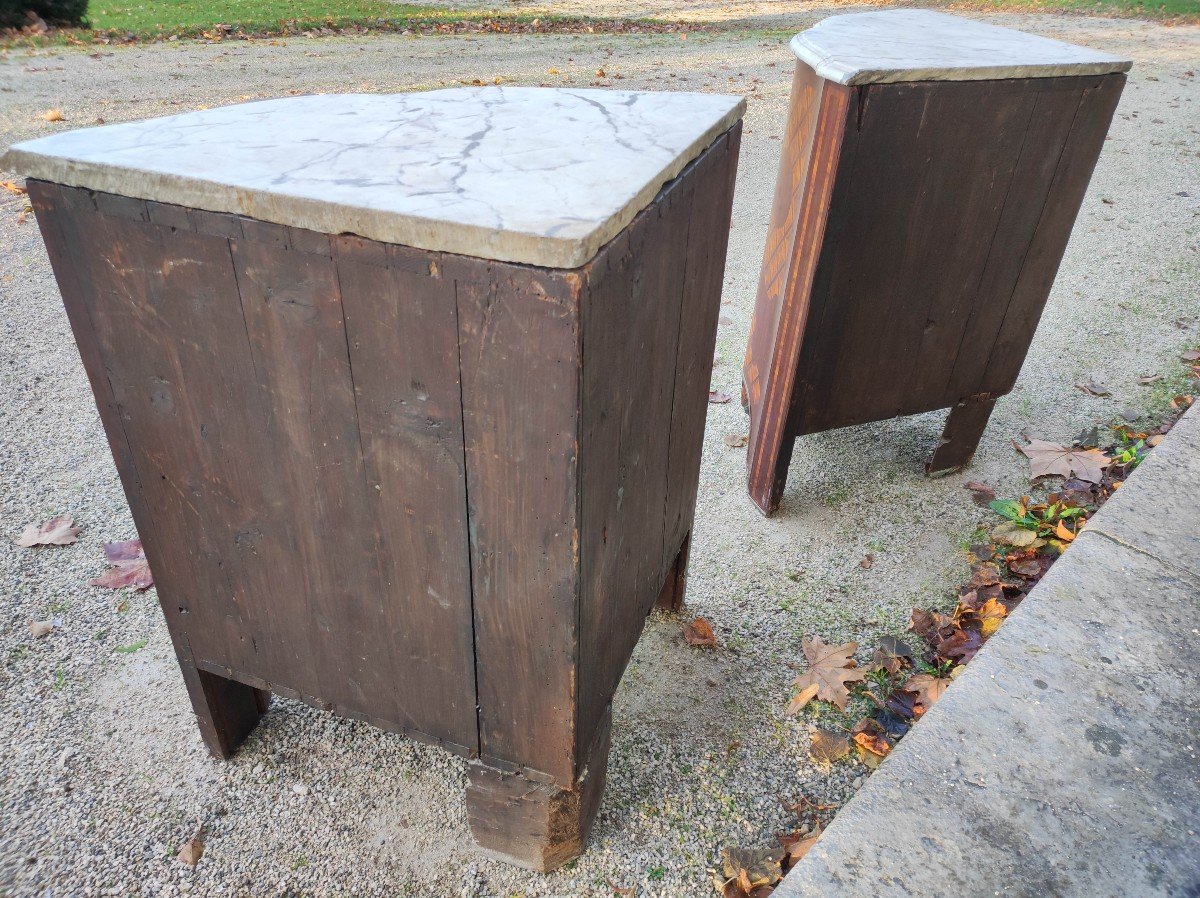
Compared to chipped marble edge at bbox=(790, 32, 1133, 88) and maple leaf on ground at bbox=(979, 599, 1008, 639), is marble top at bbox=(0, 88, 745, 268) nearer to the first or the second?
chipped marble edge at bbox=(790, 32, 1133, 88)

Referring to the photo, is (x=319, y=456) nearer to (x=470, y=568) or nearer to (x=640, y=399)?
(x=470, y=568)

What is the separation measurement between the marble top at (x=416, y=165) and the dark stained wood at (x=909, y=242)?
703 millimetres

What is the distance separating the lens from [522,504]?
126 centimetres

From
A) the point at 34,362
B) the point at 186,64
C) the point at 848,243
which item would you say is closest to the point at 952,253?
the point at 848,243

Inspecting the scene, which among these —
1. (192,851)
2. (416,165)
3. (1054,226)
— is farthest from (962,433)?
(192,851)

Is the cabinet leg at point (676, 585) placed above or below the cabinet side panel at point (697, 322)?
below

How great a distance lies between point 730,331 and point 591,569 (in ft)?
9.28

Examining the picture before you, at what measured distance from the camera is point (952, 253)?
2473 mm

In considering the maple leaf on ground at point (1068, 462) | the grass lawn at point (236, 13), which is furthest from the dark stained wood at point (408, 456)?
the grass lawn at point (236, 13)

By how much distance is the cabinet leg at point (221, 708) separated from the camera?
1.83 m

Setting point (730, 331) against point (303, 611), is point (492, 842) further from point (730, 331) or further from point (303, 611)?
point (730, 331)

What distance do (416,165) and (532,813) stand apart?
1236 millimetres

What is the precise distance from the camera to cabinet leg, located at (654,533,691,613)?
2.33 meters

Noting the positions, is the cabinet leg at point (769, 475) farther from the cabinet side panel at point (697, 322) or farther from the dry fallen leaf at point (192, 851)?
the dry fallen leaf at point (192, 851)
